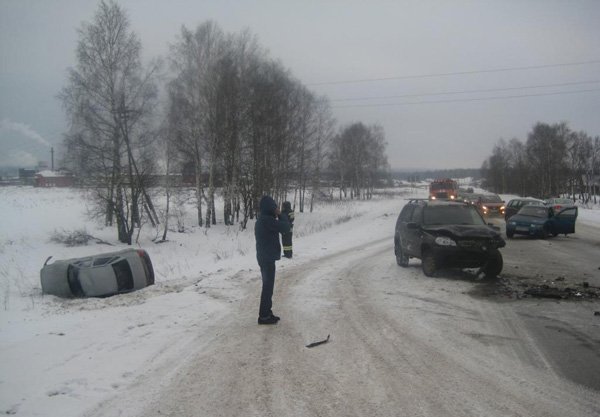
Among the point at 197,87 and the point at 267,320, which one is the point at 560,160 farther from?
the point at 267,320

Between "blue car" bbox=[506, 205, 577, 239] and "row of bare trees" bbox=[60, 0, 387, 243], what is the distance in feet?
53.1

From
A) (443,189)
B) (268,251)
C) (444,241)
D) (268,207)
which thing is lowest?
(444,241)

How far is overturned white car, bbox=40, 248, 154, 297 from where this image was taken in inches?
363

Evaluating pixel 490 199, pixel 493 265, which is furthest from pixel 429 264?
pixel 490 199


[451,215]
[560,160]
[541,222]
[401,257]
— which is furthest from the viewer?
[560,160]

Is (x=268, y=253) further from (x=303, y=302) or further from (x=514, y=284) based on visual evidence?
(x=514, y=284)

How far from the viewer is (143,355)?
17.4ft

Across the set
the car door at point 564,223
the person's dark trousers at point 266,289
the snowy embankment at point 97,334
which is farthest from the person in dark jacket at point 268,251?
the car door at point 564,223

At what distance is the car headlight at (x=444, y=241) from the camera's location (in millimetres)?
9896

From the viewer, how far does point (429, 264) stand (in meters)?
10.1

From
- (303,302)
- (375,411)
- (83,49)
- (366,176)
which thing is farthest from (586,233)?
(366,176)

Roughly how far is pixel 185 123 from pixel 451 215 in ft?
67.9

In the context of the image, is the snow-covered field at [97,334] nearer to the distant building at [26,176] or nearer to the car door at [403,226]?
the car door at [403,226]

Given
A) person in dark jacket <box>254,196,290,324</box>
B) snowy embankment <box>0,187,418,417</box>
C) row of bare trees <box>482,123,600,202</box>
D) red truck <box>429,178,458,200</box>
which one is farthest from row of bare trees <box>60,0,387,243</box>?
row of bare trees <box>482,123,600,202</box>
